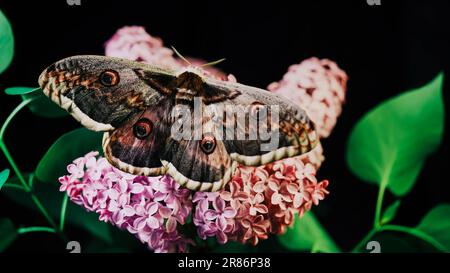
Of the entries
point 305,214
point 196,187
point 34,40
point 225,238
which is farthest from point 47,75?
point 305,214

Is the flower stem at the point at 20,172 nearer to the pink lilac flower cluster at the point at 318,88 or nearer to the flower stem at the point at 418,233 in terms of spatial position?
the pink lilac flower cluster at the point at 318,88

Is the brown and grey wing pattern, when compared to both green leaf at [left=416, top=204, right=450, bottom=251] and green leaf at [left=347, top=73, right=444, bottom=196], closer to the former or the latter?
green leaf at [left=347, top=73, right=444, bottom=196]

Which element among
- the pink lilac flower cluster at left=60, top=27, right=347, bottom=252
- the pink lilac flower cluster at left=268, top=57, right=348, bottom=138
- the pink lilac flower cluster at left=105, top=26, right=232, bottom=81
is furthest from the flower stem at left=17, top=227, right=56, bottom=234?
the pink lilac flower cluster at left=268, top=57, right=348, bottom=138

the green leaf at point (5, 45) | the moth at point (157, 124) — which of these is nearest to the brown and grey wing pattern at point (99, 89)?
the moth at point (157, 124)

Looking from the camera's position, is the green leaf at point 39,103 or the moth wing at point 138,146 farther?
the green leaf at point 39,103

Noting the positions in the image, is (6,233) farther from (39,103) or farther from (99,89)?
(99,89)

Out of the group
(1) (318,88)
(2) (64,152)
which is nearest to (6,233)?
(2) (64,152)
